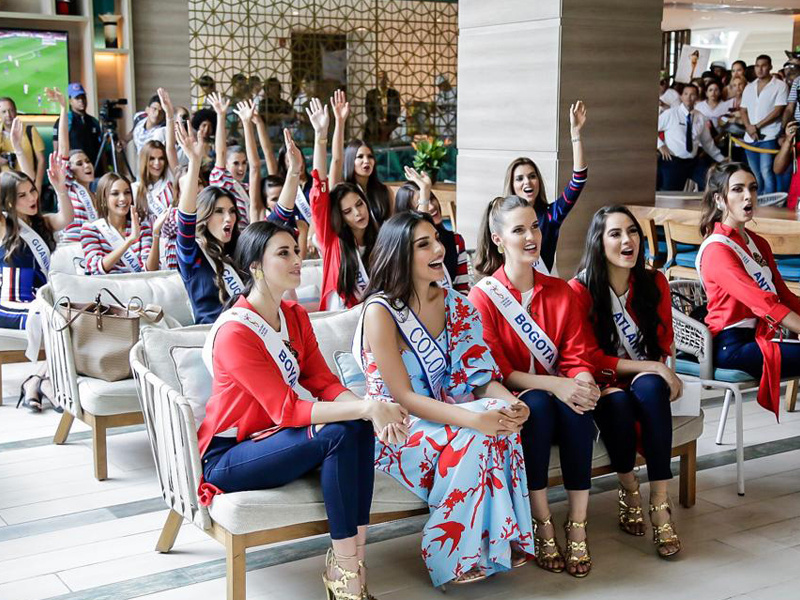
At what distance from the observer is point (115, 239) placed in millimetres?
5184

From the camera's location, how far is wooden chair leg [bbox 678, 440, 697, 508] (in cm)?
371

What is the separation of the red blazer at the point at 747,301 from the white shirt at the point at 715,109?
7488 millimetres

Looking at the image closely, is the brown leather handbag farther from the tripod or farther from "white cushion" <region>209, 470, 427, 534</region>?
the tripod

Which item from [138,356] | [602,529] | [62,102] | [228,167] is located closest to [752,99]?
[228,167]

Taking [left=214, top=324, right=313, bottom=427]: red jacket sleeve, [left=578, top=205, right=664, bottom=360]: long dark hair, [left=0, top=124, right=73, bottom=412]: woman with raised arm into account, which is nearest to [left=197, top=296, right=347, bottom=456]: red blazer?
[left=214, top=324, right=313, bottom=427]: red jacket sleeve

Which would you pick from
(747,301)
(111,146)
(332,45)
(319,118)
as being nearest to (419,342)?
(747,301)

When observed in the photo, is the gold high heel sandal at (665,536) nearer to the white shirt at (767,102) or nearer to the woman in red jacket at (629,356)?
the woman in red jacket at (629,356)

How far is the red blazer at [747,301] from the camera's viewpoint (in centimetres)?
405

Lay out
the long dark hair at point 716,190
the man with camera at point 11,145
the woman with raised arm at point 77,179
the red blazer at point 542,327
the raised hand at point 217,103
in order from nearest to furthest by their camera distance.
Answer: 1. the red blazer at point 542,327
2. the long dark hair at point 716,190
3. the raised hand at point 217,103
4. the woman with raised arm at point 77,179
5. the man with camera at point 11,145

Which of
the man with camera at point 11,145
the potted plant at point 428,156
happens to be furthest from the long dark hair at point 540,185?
the man with camera at point 11,145

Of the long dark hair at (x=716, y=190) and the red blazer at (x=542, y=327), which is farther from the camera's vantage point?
the long dark hair at (x=716, y=190)

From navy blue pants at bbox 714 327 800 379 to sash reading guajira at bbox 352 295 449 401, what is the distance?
153 centimetres

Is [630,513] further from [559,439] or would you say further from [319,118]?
[319,118]

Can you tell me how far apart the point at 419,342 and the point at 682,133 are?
7.99 metres
